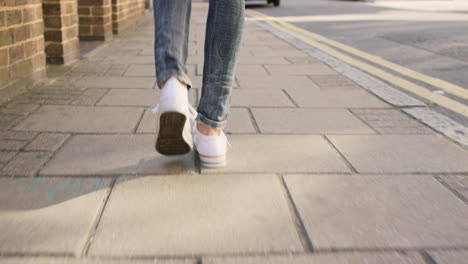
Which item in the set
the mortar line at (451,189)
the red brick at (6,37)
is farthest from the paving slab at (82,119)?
the mortar line at (451,189)

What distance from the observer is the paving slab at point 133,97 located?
2.90 metres

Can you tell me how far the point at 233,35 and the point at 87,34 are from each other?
4508mm

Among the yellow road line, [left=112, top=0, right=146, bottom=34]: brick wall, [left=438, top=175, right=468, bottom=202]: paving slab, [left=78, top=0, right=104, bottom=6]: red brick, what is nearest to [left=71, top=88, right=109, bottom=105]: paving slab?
[left=438, top=175, right=468, bottom=202]: paving slab

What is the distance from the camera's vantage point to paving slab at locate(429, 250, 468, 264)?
1.27 m

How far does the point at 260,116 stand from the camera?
2.69m

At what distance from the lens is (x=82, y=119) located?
2.51 m

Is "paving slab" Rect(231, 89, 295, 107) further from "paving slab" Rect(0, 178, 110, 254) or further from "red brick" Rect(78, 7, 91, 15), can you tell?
"red brick" Rect(78, 7, 91, 15)

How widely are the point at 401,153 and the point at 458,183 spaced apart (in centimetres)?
35

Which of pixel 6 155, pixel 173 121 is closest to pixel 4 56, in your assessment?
pixel 6 155

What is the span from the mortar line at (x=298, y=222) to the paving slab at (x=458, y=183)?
0.64 metres

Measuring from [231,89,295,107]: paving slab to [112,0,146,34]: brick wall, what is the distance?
12.3 ft

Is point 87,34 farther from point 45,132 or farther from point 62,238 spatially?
point 62,238

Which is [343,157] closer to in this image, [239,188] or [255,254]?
[239,188]

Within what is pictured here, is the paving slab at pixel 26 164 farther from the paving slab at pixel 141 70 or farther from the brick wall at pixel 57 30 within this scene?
the brick wall at pixel 57 30
